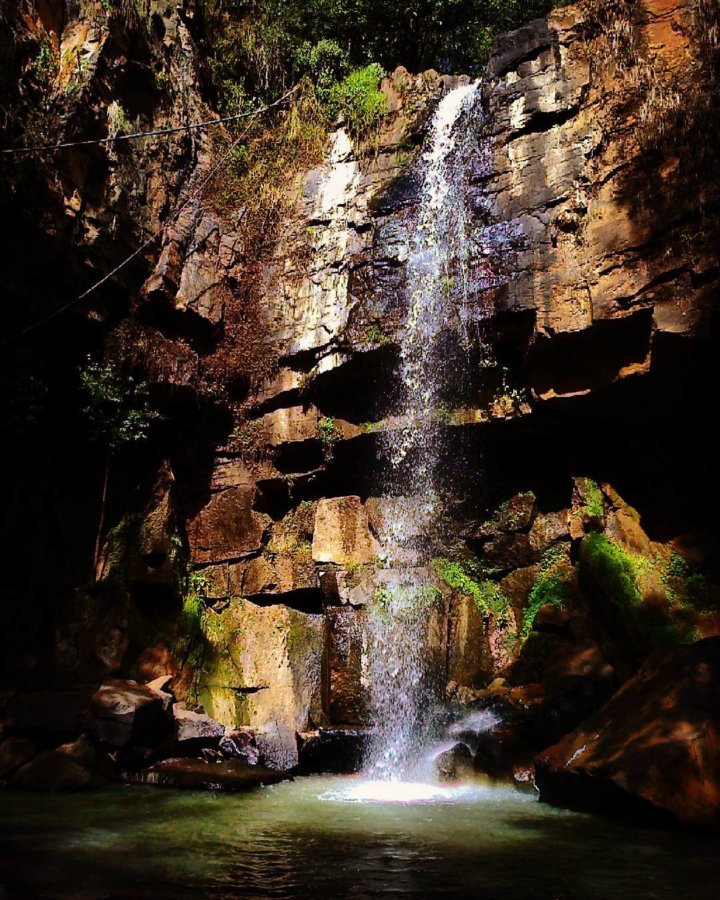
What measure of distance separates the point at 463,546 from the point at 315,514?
2.67 metres

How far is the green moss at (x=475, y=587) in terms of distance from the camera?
35.0 feet

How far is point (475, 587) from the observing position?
10961 mm

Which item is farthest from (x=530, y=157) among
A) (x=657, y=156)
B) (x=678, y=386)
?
(x=678, y=386)

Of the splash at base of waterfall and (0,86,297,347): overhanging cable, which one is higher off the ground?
(0,86,297,347): overhanging cable

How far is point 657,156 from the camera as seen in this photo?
9320 mm

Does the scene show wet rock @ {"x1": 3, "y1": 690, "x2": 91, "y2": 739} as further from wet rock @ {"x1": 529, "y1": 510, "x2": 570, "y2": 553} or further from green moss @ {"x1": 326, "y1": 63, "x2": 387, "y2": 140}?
green moss @ {"x1": 326, "y1": 63, "x2": 387, "y2": 140}

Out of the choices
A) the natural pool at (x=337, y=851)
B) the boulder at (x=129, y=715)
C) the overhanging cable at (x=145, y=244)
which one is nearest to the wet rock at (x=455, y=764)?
the natural pool at (x=337, y=851)

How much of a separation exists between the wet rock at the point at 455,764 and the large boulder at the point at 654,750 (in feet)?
3.32

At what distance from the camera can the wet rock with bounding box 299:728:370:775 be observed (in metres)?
8.58

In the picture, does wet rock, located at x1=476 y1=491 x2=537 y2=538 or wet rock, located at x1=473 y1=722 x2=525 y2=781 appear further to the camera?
wet rock, located at x1=476 y1=491 x2=537 y2=538

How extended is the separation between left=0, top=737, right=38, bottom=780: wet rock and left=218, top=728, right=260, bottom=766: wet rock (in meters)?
2.24

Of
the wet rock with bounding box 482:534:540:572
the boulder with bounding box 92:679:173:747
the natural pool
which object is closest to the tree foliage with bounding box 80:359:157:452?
the boulder with bounding box 92:679:173:747

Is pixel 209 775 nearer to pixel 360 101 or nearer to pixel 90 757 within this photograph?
pixel 90 757

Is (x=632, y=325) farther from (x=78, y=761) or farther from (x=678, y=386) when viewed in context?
(x=78, y=761)
